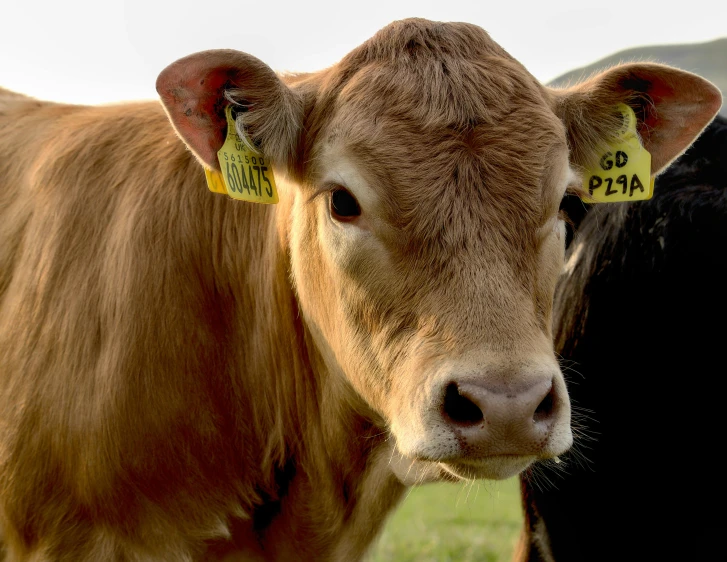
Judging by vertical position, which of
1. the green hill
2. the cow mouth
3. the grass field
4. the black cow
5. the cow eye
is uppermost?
the cow eye

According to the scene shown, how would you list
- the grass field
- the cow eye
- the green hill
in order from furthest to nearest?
the grass field < the green hill < the cow eye

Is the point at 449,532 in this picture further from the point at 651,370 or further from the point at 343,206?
the point at 343,206

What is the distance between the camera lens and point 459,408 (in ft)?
9.32

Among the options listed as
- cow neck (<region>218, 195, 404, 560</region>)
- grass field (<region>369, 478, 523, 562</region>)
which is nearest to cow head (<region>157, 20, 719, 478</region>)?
cow neck (<region>218, 195, 404, 560</region>)

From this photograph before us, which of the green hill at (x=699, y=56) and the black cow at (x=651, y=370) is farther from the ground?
the green hill at (x=699, y=56)

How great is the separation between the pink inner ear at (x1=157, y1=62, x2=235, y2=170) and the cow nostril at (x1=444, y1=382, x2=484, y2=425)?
1374 millimetres

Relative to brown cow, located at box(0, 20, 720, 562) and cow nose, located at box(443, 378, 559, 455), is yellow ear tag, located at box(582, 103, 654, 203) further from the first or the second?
cow nose, located at box(443, 378, 559, 455)

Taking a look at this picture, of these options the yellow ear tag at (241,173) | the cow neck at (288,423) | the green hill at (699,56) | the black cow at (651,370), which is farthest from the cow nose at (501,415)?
the green hill at (699,56)

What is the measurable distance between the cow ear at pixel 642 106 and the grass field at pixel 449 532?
Answer: 2284 millimetres

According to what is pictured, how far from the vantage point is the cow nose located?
2719 mm

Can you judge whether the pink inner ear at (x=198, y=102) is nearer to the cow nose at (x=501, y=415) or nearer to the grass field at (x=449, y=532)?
the cow nose at (x=501, y=415)

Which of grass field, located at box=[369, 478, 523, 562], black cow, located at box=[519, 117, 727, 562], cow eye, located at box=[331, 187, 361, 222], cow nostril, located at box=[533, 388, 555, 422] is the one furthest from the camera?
grass field, located at box=[369, 478, 523, 562]

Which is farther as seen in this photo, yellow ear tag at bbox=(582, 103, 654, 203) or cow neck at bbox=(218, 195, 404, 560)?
cow neck at bbox=(218, 195, 404, 560)

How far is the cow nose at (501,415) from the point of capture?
8.92 feet
